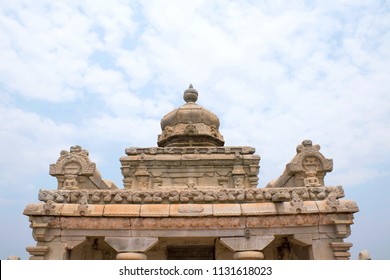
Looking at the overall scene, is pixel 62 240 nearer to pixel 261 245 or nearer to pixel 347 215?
pixel 261 245

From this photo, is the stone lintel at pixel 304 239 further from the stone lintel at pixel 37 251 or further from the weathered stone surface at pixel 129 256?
the stone lintel at pixel 37 251

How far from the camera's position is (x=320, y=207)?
10.0m

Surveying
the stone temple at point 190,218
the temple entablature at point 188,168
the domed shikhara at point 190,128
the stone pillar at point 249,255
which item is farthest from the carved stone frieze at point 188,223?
the domed shikhara at point 190,128

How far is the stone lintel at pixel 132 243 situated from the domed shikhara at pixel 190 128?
8802 millimetres

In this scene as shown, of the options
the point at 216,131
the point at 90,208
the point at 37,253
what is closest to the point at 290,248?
the point at 90,208

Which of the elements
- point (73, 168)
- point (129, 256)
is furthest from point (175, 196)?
point (73, 168)

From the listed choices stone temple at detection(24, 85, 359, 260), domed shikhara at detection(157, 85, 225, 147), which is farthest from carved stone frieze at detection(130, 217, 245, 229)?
domed shikhara at detection(157, 85, 225, 147)

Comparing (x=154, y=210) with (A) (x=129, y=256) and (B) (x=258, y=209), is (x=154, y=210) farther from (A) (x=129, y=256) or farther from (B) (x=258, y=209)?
(B) (x=258, y=209)

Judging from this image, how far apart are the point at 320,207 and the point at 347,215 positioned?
0.76 meters

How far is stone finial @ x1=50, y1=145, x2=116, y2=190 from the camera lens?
37.6ft

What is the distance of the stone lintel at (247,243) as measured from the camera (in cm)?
973

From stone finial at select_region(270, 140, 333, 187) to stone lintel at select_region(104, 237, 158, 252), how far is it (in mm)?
5244

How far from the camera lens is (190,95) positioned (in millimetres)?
20844
